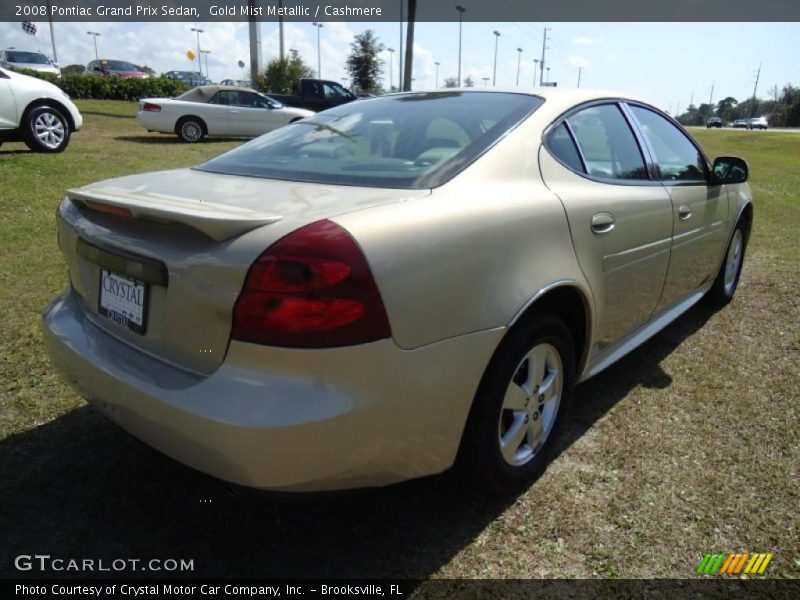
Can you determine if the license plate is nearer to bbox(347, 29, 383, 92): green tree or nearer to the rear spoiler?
the rear spoiler

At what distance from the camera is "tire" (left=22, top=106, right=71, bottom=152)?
8.99 metres

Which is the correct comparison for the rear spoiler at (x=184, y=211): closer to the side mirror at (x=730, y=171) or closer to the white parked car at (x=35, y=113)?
the side mirror at (x=730, y=171)

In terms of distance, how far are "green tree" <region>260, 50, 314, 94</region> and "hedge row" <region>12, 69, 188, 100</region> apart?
483cm

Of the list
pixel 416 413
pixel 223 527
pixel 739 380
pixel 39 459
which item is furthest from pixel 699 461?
pixel 39 459

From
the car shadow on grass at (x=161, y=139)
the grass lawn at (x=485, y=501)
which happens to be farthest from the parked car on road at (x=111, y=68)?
the grass lawn at (x=485, y=501)

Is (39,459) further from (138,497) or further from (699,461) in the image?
(699,461)

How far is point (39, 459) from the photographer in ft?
8.01

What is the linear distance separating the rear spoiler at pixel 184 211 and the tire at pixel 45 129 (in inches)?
335

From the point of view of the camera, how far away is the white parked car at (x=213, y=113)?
13805 mm

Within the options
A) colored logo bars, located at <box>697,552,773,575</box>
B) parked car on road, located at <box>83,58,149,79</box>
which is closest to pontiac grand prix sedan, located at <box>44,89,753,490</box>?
colored logo bars, located at <box>697,552,773,575</box>

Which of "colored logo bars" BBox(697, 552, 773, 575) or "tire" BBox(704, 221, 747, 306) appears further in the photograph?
"tire" BBox(704, 221, 747, 306)

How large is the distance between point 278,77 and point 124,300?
29.5 meters

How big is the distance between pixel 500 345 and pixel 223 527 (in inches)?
45.5

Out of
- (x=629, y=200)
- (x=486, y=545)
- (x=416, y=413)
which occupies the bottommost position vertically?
(x=486, y=545)
